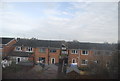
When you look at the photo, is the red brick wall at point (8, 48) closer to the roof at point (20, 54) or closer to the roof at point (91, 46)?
the roof at point (20, 54)

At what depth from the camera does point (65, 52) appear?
1.92 meters

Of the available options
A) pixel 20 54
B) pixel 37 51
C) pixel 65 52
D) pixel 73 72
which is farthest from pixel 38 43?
pixel 73 72

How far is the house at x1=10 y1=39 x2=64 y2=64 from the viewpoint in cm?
185

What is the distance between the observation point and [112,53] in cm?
190

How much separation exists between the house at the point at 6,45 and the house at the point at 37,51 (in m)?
0.06

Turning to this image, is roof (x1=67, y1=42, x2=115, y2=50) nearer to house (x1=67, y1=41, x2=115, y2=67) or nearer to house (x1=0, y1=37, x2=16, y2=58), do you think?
house (x1=67, y1=41, x2=115, y2=67)

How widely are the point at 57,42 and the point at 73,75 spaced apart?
1.83 feet

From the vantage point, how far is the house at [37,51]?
72.7 inches

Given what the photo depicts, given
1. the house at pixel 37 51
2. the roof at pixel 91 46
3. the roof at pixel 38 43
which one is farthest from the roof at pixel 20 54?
the roof at pixel 91 46

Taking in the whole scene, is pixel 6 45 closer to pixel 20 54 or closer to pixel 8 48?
pixel 8 48

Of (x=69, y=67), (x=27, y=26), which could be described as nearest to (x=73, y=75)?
(x=69, y=67)

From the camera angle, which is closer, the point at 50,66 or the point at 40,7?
the point at 40,7

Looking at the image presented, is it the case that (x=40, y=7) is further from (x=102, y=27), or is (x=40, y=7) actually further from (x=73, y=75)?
(x=73, y=75)

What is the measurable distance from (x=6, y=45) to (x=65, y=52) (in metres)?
0.84
